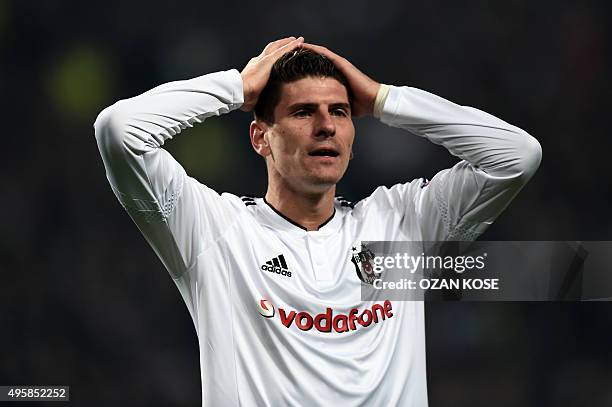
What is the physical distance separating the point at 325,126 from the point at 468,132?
0.49m

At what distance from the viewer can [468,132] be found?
2889 millimetres

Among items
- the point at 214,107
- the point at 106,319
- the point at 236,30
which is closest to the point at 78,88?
the point at 236,30

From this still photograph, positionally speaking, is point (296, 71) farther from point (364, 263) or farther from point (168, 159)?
point (364, 263)

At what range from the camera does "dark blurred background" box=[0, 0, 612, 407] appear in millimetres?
4367

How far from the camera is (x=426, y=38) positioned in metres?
4.88

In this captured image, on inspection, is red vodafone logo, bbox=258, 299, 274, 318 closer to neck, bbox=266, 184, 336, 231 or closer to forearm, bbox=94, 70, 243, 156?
neck, bbox=266, 184, 336, 231

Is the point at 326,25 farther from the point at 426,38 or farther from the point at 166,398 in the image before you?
the point at 166,398

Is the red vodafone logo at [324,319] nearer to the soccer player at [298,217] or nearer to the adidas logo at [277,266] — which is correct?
the soccer player at [298,217]

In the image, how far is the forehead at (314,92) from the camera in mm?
2883

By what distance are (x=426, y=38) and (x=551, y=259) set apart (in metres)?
1.65

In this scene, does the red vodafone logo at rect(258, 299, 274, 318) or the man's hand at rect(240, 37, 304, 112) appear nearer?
the red vodafone logo at rect(258, 299, 274, 318)

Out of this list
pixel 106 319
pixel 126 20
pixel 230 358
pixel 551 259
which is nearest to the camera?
pixel 230 358

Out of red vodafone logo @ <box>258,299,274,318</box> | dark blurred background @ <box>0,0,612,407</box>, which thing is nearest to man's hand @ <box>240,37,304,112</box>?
red vodafone logo @ <box>258,299,274,318</box>

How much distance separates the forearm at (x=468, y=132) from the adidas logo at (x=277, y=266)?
2.00 feet
